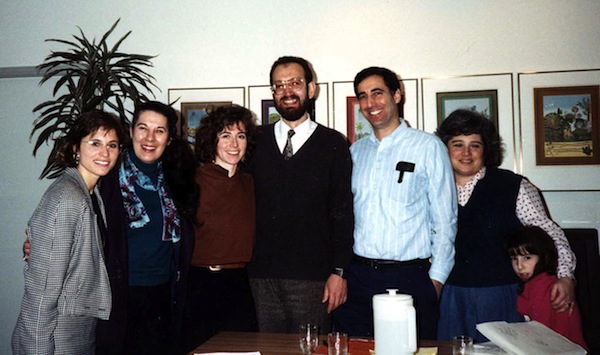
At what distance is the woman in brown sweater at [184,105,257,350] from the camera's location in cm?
209

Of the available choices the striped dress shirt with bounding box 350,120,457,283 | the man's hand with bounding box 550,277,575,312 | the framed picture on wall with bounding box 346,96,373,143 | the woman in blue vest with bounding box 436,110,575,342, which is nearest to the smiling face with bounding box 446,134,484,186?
the woman in blue vest with bounding box 436,110,575,342

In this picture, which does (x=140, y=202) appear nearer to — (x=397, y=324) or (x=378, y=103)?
(x=378, y=103)

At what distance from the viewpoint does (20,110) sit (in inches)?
145

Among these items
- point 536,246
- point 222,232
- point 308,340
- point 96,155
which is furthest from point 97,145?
point 536,246

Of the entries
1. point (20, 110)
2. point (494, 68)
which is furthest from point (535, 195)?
point (20, 110)

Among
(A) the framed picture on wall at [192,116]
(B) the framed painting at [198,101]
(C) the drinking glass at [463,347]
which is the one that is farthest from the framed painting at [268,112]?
(C) the drinking glass at [463,347]

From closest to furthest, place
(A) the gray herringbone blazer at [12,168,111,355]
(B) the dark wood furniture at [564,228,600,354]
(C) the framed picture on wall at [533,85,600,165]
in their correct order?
1. (A) the gray herringbone blazer at [12,168,111,355]
2. (B) the dark wood furniture at [564,228,600,354]
3. (C) the framed picture on wall at [533,85,600,165]

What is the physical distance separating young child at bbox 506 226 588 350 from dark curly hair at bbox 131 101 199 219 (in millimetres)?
1467

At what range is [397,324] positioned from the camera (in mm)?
1220

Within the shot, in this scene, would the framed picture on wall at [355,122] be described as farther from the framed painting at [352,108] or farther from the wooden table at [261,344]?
the wooden table at [261,344]

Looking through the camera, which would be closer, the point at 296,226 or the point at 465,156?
the point at 296,226

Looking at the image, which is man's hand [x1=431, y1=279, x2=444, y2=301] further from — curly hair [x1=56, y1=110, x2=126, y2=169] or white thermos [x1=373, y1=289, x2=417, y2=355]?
curly hair [x1=56, y1=110, x2=126, y2=169]

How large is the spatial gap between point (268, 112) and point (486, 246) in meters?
1.73

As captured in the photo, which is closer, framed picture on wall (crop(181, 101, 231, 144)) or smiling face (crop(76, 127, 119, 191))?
smiling face (crop(76, 127, 119, 191))
